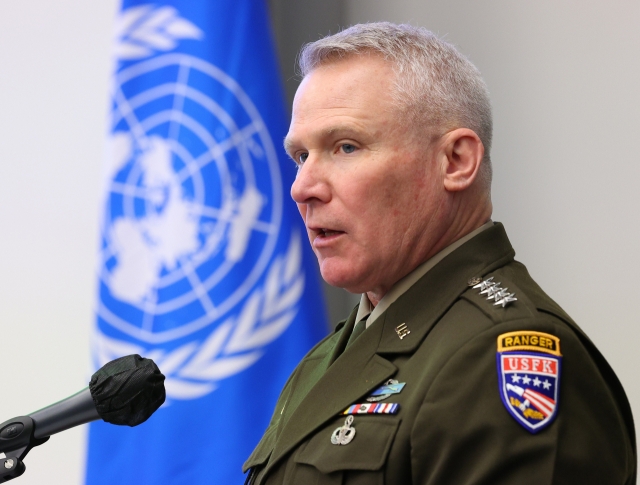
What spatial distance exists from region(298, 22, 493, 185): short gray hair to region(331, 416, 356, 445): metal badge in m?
0.52

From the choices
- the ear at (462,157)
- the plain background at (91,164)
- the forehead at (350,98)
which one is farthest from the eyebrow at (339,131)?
the plain background at (91,164)

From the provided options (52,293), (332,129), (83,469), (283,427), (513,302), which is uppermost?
(332,129)

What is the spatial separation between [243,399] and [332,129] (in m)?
1.31

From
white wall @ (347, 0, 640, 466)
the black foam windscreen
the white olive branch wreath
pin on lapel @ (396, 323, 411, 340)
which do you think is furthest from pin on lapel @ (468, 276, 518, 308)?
the white olive branch wreath

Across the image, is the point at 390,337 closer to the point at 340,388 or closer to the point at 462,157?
the point at 340,388

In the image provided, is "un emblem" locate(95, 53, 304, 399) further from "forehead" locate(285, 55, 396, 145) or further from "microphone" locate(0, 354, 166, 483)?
"microphone" locate(0, 354, 166, 483)

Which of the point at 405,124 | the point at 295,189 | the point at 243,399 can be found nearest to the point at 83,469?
the point at 243,399

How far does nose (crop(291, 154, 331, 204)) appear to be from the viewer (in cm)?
127

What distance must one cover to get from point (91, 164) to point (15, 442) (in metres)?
1.47

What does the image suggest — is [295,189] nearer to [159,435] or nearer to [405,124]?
[405,124]

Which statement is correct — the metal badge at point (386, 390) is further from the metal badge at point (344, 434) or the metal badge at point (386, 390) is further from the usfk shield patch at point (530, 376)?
the usfk shield patch at point (530, 376)

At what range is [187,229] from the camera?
228 centimetres

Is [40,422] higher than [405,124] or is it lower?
lower

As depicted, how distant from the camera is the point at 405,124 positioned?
1250 millimetres
